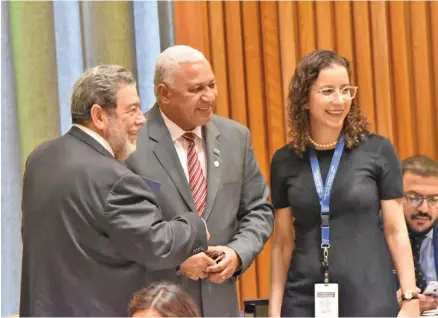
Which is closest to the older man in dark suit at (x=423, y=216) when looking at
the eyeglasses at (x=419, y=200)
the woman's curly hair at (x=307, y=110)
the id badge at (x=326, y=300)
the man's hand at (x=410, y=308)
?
the eyeglasses at (x=419, y=200)

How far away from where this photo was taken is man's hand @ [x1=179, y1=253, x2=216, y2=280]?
8.86 feet

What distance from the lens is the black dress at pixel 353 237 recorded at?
2867 millimetres

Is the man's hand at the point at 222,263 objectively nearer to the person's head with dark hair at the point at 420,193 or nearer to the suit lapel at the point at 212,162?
the suit lapel at the point at 212,162

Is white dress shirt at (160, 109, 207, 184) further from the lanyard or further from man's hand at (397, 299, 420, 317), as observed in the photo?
man's hand at (397, 299, 420, 317)

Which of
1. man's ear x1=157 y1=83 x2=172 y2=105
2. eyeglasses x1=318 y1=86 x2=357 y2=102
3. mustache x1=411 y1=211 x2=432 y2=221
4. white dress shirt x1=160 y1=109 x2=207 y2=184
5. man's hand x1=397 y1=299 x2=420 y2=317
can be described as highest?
man's ear x1=157 y1=83 x2=172 y2=105

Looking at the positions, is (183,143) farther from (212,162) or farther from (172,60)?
(172,60)

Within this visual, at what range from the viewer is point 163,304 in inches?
73.1

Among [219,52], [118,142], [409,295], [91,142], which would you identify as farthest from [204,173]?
[219,52]

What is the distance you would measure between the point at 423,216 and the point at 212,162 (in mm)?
1044

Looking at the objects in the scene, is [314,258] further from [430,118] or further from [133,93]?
[430,118]

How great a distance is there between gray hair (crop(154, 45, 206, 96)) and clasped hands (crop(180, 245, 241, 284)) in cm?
65

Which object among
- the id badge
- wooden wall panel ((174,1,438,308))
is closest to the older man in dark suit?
the id badge

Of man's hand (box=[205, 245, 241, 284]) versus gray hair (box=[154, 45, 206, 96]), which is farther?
gray hair (box=[154, 45, 206, 96])

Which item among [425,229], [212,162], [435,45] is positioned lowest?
[425,229]
